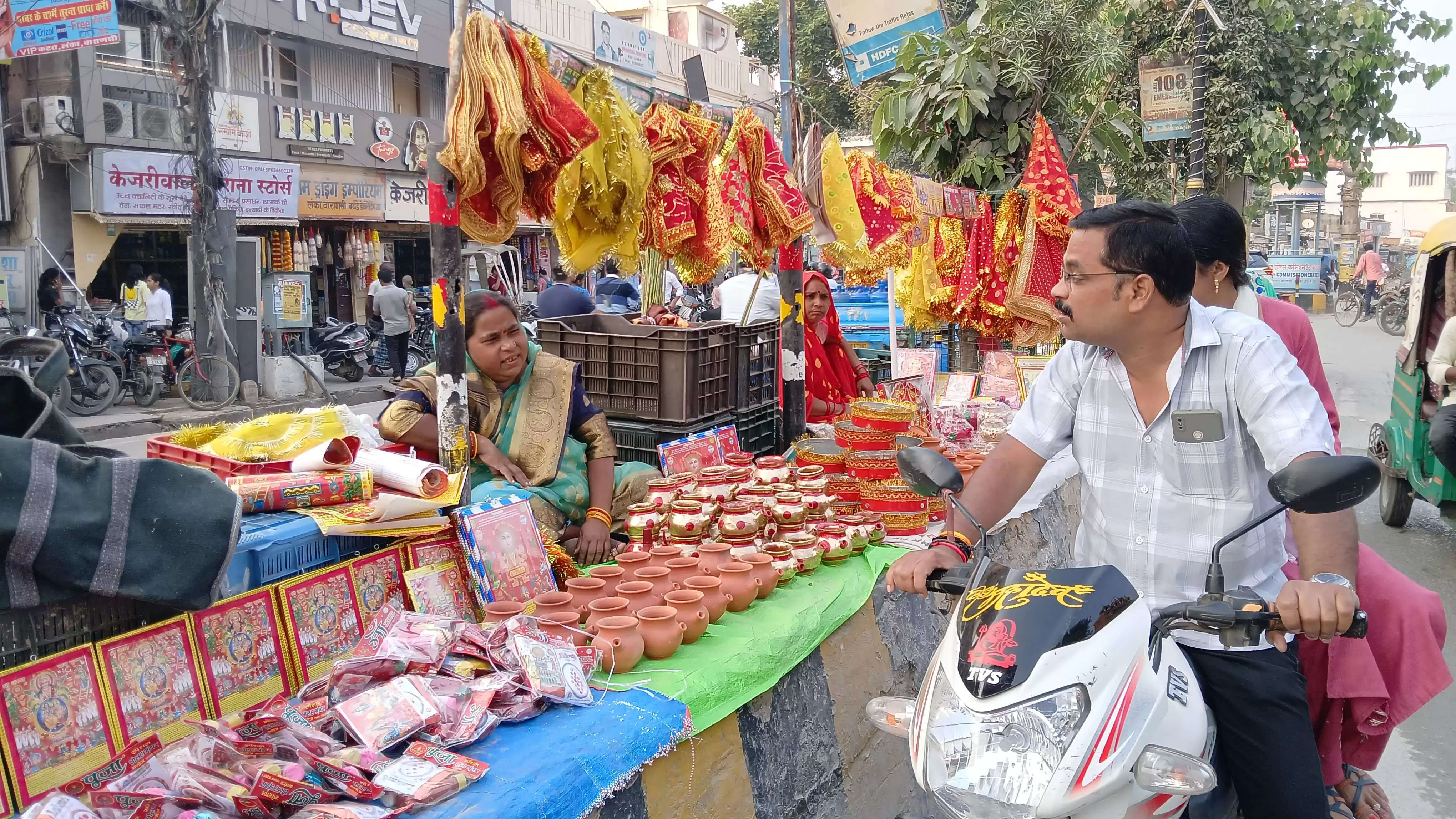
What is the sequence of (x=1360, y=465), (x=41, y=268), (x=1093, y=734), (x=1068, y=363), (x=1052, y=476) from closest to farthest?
(x=1093, y=734) < (x=1360, y=465) < (x=1068, y=363) < (x=1052, y=476) < (x=41, y=268)

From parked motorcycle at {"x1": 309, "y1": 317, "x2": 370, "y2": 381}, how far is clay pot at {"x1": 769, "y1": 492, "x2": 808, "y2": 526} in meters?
13.0

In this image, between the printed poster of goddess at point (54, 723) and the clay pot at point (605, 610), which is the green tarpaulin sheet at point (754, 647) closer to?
the clay pot at point (605, 610)

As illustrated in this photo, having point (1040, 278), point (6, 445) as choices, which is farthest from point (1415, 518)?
point (6, 445)

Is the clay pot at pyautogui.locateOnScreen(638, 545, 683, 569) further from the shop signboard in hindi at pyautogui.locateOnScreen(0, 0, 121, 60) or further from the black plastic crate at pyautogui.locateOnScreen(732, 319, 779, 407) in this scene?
the shop signboard in hindi at pyautogui.locateOnScreen(0, 0, 121, 60)

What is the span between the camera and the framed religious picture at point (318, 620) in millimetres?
2598

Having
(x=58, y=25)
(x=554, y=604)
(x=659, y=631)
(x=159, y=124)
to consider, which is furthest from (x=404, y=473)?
(x=159, y=124)

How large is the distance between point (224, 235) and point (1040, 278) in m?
10.5

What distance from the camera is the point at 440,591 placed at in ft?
10.0

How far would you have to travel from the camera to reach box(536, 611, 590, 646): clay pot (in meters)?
2.71

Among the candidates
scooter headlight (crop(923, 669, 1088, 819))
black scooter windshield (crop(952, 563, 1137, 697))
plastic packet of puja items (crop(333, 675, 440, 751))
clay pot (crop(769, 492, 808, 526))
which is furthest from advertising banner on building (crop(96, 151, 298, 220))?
scooter headlight (crop(923, 669, 1088, 819))

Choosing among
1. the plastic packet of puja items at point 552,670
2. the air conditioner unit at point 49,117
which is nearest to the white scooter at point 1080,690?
the plastic packet of puja items at point 552,670

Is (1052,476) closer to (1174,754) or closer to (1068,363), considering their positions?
(1068,363)

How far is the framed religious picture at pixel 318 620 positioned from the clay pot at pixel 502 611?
0.36 m

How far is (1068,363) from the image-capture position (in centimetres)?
235
